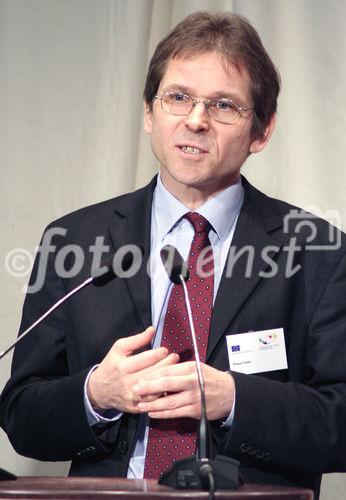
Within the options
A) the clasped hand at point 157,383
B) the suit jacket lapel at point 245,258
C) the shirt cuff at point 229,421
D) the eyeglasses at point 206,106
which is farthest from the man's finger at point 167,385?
the eyeglasses at point 206,106

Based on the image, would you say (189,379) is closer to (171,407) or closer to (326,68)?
(171,407)

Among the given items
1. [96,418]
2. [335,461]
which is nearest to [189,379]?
[96,418]

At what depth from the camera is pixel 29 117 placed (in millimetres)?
3354

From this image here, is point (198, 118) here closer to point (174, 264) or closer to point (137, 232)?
point (137, 232)

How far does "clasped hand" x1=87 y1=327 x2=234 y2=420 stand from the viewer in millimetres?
2131

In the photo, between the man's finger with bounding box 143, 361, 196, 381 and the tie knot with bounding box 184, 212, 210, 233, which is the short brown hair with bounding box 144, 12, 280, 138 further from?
the man's finger with bounding box 143, 361, 196, 381

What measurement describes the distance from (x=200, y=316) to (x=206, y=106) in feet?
1.84

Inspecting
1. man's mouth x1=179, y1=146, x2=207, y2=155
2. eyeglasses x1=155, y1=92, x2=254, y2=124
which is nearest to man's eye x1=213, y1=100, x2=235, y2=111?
eyeglasses x1=155, y1=92, x2=254, y2=124

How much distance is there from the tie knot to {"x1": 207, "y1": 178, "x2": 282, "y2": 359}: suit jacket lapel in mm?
83

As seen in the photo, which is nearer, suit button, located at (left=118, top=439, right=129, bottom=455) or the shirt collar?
suit button, located at (left=118, top=439, right=129, bottom=455)

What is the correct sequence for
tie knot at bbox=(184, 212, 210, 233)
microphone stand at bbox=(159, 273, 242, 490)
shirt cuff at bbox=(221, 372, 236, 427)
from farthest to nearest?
tie knot at bbox=(184, 212, 210, 233) → shirt cuff at bbox=(221, 372, 236, 427) → microphone stand at bbox=(159, 273, 242, 490)

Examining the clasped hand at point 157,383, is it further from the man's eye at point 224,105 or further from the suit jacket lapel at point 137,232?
the man's eye at point 224,105

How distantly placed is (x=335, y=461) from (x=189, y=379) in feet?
1.54

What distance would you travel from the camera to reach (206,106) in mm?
2541
